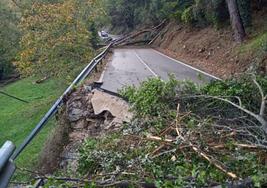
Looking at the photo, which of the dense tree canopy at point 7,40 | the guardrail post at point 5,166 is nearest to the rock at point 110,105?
the guardrail post at point 5,166

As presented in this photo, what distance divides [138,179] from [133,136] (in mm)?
1484

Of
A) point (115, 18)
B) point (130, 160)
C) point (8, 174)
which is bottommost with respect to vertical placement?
point (115, 18)

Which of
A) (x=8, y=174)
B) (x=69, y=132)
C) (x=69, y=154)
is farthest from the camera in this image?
(x=69, y=132)

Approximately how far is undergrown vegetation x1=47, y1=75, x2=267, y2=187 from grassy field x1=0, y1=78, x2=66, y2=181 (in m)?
3.47

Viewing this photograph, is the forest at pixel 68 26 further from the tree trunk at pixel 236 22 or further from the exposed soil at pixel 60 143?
the exposed soil at pixel 60 143

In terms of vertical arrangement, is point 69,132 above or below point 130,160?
below

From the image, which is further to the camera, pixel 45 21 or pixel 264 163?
pixel 45 21

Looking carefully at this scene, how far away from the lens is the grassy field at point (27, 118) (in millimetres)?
14436

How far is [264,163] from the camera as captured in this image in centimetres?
→ 455

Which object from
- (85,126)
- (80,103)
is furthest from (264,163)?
(80,103)

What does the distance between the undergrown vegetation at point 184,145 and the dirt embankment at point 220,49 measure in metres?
6.57

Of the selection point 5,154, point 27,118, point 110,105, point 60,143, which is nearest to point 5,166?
point 5,154

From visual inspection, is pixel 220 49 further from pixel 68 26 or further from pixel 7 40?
pixel 7 40

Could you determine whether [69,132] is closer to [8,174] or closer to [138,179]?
[138,179]
